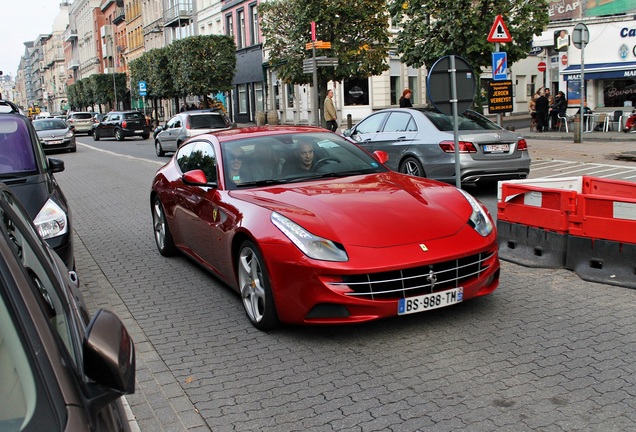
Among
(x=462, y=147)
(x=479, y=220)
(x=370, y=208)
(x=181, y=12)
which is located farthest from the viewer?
(x=181, y=12)

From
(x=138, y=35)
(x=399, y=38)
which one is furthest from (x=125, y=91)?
(x=399, y=38)

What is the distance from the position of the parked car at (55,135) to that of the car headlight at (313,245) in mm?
28488

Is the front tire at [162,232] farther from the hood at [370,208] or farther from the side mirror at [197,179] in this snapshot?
the hood at [370,208]

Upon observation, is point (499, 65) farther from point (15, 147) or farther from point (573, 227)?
point (15, 147)

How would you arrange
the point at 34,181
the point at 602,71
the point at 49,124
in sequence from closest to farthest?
the point at 34,181 → the point at 602,71 → the point at 49,124

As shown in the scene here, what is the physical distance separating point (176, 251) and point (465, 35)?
14.1 metres

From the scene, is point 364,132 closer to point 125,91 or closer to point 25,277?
point 25,277

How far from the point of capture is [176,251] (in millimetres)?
8281

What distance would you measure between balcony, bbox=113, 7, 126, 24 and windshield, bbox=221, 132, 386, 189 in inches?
3559

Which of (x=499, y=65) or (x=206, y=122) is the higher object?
(x=499, y=65)

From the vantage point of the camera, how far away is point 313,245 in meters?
5.01

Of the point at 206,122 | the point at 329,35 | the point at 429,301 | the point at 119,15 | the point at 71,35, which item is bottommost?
the point at 429,301

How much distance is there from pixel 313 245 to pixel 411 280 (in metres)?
0.72

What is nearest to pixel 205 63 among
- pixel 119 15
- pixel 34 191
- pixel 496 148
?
pixel 496 148
